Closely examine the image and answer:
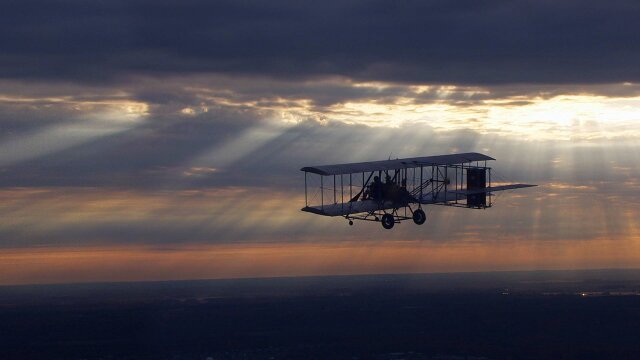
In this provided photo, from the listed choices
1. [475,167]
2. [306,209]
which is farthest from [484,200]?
[306,209]

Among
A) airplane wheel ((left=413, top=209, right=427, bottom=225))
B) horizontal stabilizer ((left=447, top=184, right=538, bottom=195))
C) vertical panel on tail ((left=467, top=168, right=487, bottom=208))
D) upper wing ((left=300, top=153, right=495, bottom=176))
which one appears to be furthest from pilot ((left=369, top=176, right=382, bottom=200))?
vertical panel on tail ((left=467, top=168, right=487, bottom=208))

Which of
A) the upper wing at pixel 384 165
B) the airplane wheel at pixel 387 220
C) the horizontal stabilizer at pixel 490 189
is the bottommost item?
the airplane wheel at pixel 387 220

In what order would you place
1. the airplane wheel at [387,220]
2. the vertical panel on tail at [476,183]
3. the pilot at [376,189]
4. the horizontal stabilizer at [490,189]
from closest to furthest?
the airplane wheel at [387,220], the pilot at [376,189], the horizontal stabilizer at [490,189], the vertical panel on tail at [476,183]

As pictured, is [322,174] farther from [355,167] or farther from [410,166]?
[410,166]

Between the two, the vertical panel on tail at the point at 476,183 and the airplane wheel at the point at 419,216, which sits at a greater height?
the vertical panel on tail at the point at 476,183

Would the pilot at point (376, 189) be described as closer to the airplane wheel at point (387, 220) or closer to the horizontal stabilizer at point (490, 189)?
the airplane wheel at point (387, 220)

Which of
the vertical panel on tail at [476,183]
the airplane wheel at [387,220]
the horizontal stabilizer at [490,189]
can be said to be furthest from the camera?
the vertical panel on tail at [476,183]

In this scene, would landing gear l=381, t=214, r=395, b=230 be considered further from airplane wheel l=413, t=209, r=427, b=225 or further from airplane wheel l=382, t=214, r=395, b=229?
airplane wheel l=413, t=209, r=427, b=225

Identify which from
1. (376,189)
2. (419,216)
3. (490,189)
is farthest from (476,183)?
(376,189)

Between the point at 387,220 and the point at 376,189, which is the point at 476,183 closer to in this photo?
the point at 376,189

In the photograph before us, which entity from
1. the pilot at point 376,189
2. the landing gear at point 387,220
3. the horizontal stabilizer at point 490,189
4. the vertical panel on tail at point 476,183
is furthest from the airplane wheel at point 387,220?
the vertical panel on tail at point 476,183

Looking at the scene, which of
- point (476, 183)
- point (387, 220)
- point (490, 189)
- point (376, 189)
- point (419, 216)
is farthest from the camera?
point (476, 183)
